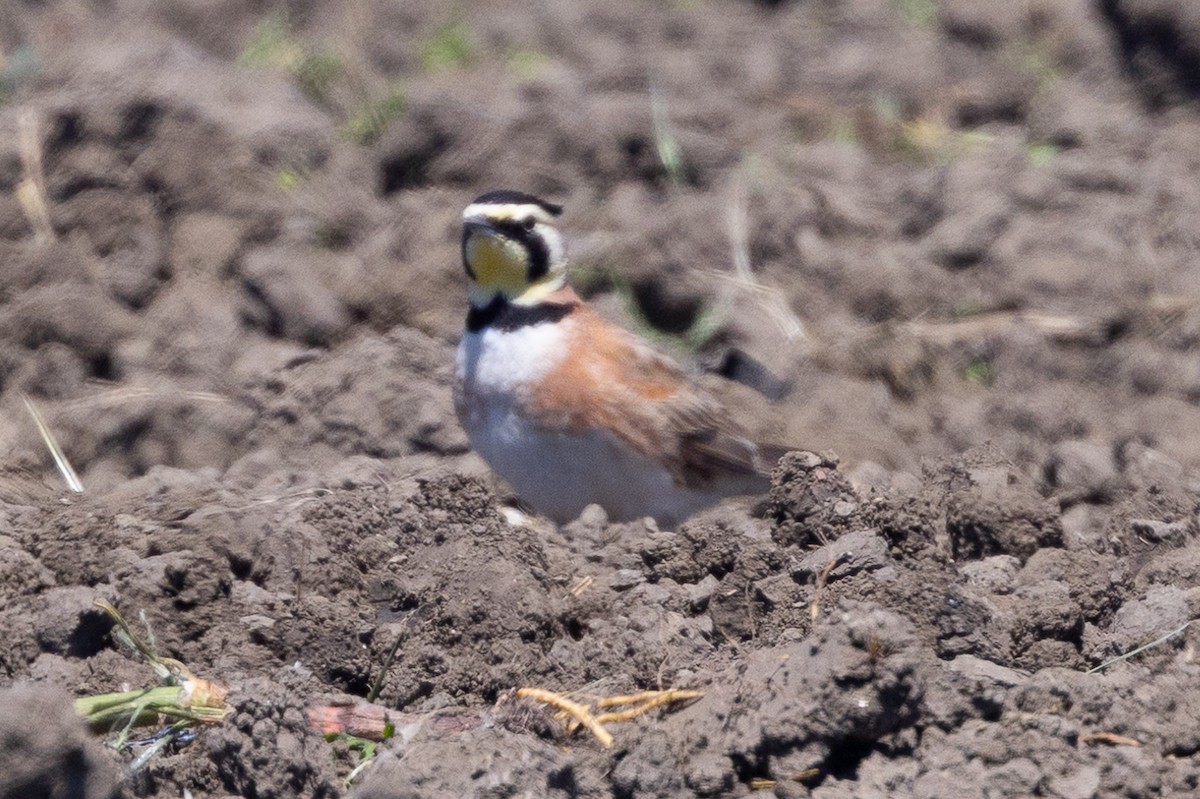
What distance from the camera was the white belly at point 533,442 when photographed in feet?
23.7

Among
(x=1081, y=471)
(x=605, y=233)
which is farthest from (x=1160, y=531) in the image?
(x=605, y=233)

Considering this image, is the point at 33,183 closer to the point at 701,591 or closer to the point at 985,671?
the point at 701,591

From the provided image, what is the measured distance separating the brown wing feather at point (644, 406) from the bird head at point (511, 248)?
0.24m

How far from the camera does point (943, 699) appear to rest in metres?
4.42

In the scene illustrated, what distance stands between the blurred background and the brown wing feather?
34 cm

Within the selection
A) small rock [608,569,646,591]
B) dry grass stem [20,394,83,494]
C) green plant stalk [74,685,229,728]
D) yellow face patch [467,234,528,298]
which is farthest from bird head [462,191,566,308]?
green plant stalk [74,685,229,728]

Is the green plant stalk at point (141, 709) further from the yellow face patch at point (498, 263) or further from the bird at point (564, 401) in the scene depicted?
the yellow face patch at point (498, 263)

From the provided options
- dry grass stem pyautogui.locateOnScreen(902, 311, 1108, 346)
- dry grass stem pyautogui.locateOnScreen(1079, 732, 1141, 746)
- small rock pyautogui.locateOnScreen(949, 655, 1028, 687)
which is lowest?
dry grass stem pyautogui.locateOnScreen(902, 311, 1108, 346)

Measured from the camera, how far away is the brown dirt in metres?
4.42

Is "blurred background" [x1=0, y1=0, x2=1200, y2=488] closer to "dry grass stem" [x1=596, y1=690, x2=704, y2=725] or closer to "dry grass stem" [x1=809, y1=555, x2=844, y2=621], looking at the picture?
"dry grass stem" [x1=809, y1=555, x2=844, y2=621]

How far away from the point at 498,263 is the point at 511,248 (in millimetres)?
98

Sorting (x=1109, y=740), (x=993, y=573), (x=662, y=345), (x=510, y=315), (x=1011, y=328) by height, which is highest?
(x=1109, y=740)

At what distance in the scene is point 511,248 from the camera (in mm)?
7473

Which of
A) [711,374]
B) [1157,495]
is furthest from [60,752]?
[711,374]
